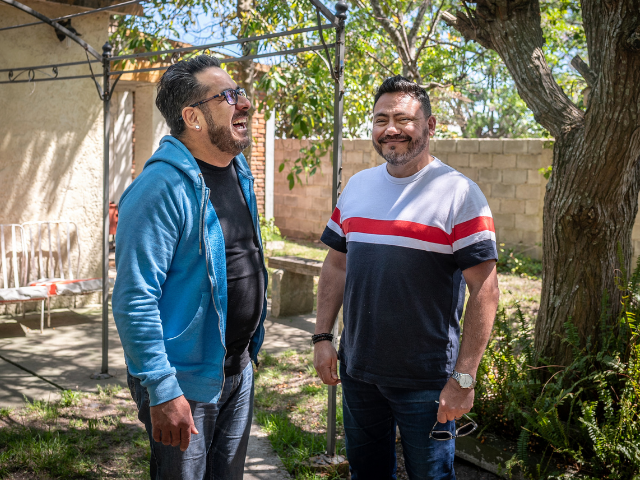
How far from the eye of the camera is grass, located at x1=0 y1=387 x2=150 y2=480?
3.37m

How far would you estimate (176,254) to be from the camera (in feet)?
6.35

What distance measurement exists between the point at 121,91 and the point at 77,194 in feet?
15.0

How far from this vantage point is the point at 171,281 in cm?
195

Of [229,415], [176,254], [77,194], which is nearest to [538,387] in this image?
[229,415]

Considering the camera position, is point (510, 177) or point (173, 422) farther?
point (510, 177)

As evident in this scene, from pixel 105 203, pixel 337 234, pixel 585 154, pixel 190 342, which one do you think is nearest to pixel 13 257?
pixel 105 203

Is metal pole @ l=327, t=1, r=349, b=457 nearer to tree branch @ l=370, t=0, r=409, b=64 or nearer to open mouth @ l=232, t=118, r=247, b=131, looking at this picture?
open mouth @ l=232, t=118, r=247, b=131

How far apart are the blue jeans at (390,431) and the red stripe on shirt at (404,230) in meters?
0.56

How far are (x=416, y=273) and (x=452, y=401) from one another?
465mm

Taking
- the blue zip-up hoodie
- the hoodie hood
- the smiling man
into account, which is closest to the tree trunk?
the smiling man

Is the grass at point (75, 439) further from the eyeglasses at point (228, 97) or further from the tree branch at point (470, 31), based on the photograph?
the tree branch at point (470, 31)

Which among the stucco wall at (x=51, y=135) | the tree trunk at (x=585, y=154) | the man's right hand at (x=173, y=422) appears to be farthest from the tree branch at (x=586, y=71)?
the stucco wall at (x=51, y=135)

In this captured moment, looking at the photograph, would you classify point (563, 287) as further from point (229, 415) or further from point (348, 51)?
point (348, 51)

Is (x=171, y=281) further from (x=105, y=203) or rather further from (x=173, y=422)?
(x=105, y=203)
